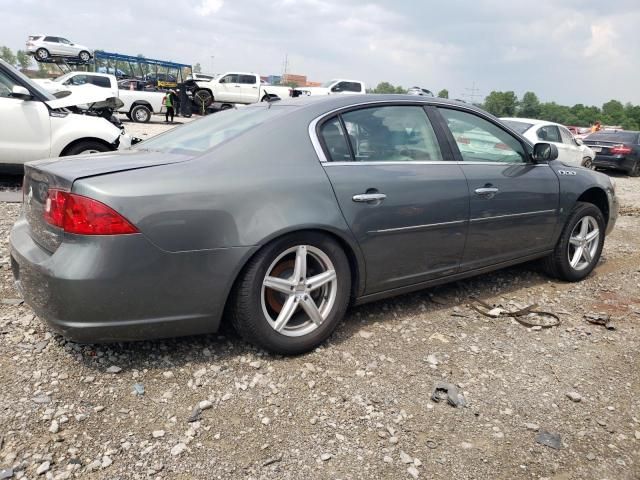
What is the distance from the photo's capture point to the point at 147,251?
2.46 metres

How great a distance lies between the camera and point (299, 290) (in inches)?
116

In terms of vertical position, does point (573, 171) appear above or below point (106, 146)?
above

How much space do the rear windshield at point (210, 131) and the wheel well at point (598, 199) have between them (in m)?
2.99

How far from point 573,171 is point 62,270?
4.04 m

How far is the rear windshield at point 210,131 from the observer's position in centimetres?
303

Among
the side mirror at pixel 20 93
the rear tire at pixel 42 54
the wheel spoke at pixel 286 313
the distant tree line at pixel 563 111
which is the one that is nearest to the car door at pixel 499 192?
the wheel spoke at pixel 286 313

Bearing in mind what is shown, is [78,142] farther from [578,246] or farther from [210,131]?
[578,246]

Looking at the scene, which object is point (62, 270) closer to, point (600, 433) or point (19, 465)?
point (19, 465)

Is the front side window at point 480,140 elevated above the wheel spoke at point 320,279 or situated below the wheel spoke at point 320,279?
above

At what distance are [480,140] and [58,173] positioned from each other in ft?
9.47

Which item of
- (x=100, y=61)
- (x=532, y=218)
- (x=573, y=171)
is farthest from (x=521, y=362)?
(x=100, y=61)

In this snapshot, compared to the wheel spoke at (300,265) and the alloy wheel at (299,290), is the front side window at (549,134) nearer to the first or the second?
the alloy wheel at (299,290)

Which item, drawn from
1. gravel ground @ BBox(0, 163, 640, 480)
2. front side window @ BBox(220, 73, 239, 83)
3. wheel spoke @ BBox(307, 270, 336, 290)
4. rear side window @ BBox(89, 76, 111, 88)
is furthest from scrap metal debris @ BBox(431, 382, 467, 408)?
front side window @ BBox(220, 73, 239, 83)

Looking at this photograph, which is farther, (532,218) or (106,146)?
(106,146)
